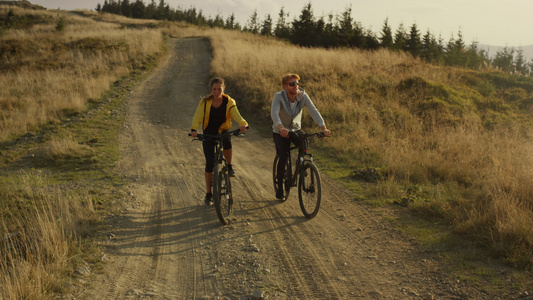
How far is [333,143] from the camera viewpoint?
1043cm

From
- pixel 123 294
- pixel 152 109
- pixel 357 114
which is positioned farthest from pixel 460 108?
pixel 123 294

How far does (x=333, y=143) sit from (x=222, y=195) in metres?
5.42

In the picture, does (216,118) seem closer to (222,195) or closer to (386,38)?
(222,195)

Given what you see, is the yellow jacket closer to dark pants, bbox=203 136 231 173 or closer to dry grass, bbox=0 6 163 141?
dark pants, bbox=203 136 231 173

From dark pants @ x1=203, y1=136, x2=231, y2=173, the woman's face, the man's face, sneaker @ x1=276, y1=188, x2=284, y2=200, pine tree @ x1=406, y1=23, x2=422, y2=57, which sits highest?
pine tree @ x1=406, y1=23, x2=422, y2=57

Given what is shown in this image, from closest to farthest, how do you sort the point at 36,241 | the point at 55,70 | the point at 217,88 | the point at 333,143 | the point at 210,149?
the point at 36,241 → the point at 217,88 → the point at 210,149 → the point at 333,143 → the point at 55,70

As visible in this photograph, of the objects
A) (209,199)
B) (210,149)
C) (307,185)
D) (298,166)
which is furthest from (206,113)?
(307,185)

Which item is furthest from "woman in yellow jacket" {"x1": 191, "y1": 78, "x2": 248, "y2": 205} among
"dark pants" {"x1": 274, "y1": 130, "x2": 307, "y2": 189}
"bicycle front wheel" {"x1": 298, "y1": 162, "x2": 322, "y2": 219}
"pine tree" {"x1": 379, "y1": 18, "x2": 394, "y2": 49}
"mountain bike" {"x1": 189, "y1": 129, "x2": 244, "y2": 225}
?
"pine tree" {"x1": 379, "y1": 18, "x2": 394, "y2": 49}

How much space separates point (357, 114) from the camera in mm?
12031

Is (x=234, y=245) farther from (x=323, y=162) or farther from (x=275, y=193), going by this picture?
(x=323, y=162)

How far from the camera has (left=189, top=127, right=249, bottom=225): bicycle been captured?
5508mm

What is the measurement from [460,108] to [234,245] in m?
11.2

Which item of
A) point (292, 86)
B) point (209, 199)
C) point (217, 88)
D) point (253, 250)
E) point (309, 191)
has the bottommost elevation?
point (253, 250)

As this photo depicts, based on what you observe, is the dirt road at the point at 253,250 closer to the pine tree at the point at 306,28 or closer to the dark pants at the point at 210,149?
the dark pants at the point at 210,149
